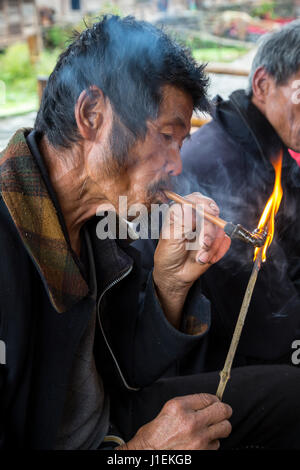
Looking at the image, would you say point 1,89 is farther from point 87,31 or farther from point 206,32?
point 87,31

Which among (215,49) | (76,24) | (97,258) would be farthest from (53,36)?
(97,258)

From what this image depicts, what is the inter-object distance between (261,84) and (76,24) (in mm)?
14509

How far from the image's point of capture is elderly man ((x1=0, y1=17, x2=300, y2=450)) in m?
1.75

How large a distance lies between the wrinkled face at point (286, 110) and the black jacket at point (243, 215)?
2.3 inches

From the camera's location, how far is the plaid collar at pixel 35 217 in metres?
1.70

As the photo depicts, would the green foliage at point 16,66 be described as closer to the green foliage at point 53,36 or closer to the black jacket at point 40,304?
the green foliage at point 53,36

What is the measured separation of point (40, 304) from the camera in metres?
1.87

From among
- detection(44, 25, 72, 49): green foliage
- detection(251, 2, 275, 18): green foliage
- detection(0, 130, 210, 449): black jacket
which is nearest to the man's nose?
detection(0, 130, 210, 449): black jacket

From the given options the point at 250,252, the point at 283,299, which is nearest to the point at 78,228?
the point at 250,252

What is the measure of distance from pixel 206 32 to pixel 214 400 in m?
23.2

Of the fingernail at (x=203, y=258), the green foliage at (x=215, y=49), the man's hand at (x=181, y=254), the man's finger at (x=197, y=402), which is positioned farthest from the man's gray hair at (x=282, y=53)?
the green foliage at (x=215, y=49)

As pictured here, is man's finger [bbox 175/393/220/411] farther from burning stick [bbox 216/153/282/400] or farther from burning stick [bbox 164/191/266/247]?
burning stick [bbox 164/191/266/247]

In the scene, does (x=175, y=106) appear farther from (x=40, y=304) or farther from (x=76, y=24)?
(x=76, y=24)

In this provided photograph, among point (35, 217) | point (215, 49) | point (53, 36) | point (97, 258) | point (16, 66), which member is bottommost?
point (16, 66)
